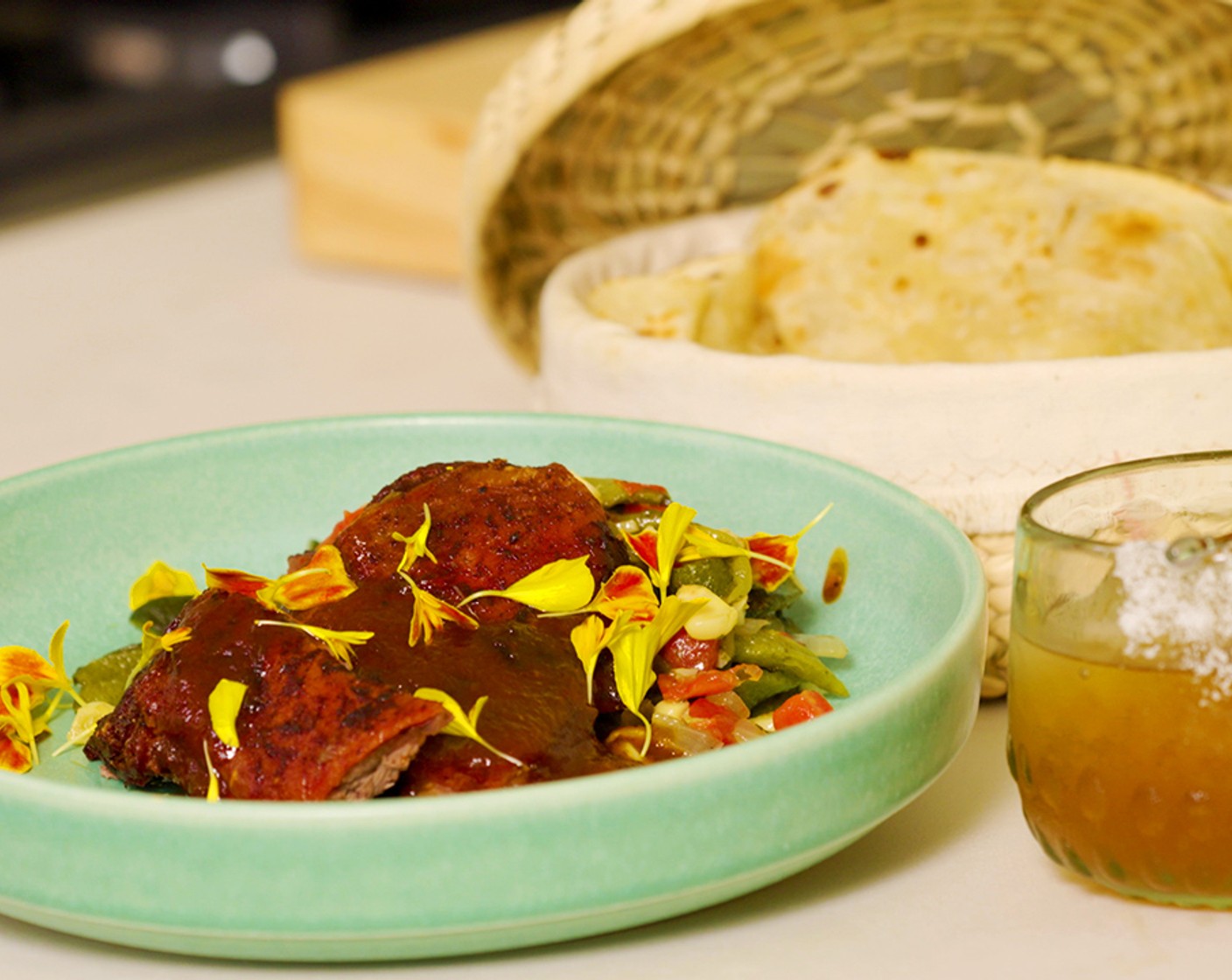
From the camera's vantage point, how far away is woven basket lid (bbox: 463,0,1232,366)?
187 cm

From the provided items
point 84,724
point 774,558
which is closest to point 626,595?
A: point 774,558

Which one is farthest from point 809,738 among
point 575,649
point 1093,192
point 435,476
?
point 1093,192

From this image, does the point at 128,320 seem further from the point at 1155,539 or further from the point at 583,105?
the point at 1155,539

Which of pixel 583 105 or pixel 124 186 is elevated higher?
pixel 583 105

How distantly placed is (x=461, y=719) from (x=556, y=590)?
0.17 m

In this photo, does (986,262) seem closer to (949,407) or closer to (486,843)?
(949,407)

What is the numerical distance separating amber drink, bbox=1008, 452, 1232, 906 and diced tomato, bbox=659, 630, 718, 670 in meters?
0.21

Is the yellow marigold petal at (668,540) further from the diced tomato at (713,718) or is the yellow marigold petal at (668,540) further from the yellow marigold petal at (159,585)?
the yellow marigold petal at (159,585)

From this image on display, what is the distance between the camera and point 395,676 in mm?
980

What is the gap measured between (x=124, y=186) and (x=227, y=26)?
82.3 inches

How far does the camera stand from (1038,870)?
3.53 feet

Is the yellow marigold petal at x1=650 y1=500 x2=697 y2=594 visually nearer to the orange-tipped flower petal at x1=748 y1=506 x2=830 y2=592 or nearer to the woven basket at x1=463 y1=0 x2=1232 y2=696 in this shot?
the orange-tipped flower petal at x1=748 y1=506 x2=830 y2=592

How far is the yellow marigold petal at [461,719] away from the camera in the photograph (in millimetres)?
931

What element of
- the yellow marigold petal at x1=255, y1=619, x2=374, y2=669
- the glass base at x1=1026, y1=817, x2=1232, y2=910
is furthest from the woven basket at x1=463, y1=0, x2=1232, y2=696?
the glass base at x1=1026, y1=817, x2=1232, y2=910
